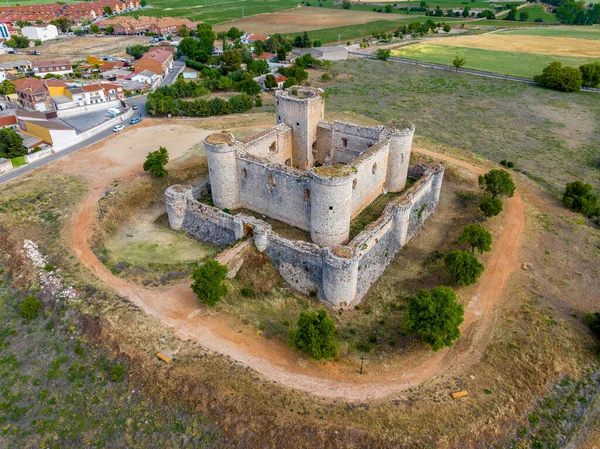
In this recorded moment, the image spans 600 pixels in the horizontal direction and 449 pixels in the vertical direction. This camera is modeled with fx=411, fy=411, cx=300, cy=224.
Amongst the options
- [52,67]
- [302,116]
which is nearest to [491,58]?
[302,116]

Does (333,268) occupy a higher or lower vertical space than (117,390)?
higher

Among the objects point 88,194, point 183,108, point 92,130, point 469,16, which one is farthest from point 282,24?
point 88,194

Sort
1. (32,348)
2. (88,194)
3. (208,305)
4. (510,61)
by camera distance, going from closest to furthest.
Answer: (32,348) → (208,305) → (88,194) → (510,61)

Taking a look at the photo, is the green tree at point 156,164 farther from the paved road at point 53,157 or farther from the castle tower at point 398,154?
the castle tower at point 398,154

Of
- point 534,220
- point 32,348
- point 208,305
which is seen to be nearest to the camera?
point 32,348

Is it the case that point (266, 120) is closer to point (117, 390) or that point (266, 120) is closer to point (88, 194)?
point (88, 194)

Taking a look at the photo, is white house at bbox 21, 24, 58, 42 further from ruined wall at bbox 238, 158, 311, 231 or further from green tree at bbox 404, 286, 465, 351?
A: green tree at bbox 404, 286, 465, 351

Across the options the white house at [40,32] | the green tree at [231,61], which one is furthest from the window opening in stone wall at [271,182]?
the white house at [40,32]
